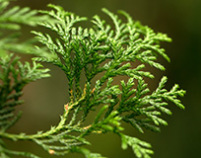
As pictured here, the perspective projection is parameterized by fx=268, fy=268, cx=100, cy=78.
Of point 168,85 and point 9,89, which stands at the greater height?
point 168,85

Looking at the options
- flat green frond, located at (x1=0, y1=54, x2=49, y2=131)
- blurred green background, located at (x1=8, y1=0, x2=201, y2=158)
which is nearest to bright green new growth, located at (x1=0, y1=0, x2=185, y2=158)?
flat green frond, located at (x1=0, y1=54, x2=49, y2=131)

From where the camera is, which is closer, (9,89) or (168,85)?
(9,89)

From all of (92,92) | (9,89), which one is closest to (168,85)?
(92,92)

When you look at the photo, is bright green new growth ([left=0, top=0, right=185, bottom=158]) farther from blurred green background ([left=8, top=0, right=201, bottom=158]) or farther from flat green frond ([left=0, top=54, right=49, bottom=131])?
blurred green background ([left=8, top=0, right=201, bottom=158])

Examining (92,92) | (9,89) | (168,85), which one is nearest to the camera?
(9,89)

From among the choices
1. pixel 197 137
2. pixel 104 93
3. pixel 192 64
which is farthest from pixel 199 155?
pixel 104 93

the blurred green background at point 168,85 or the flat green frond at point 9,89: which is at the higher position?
the blurred green background at point 168,85

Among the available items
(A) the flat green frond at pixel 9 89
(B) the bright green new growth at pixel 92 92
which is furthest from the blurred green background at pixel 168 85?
(A) the flat green frond at pixel 9 89

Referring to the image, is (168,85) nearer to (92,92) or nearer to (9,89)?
(92,92)

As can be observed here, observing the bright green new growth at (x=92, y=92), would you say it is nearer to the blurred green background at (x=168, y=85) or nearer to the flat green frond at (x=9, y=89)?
the flat green frond at (x=9, y=89)
